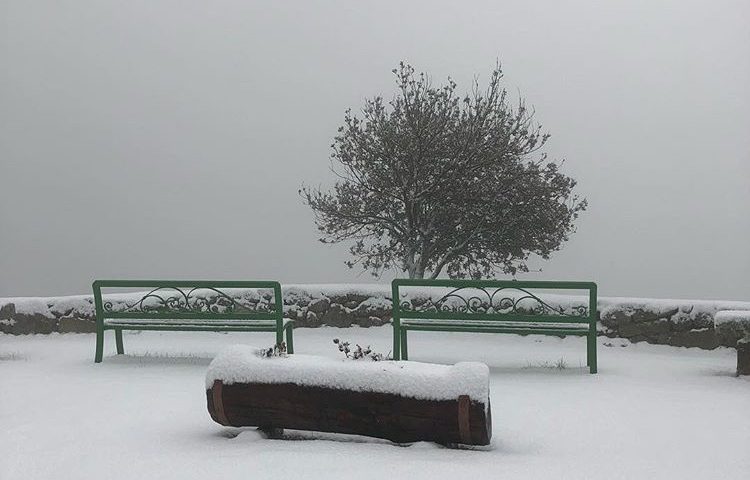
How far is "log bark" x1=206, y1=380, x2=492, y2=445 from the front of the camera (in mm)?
3934

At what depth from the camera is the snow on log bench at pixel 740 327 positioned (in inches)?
261

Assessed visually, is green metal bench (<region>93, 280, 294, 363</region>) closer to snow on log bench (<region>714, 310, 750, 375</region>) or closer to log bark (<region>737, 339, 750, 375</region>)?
snow on log bench (<region>714, 310, 750, 375</region>)

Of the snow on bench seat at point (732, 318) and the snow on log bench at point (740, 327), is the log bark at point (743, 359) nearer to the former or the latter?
the snow on log bench at point (740, 327)

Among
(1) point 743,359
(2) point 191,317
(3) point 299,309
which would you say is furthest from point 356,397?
(3) point 299,309

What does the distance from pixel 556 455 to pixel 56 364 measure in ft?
19.3

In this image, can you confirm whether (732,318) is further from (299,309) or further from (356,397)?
(299,309)

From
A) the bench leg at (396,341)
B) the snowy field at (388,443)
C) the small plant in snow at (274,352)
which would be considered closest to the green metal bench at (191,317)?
the snowy field at (388,443)

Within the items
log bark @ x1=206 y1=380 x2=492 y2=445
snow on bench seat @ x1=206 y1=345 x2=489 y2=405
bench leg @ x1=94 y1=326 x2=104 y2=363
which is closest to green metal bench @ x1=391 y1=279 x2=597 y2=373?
snow on bench seat @ x1=206 y1=345 x2=489 y2=405

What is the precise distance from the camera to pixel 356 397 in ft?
13.3

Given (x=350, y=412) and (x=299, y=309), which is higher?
(x=299, y=309)

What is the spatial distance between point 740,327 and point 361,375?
14.9 ft

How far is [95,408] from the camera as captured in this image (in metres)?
5.23

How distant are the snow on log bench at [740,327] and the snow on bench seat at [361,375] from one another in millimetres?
3807

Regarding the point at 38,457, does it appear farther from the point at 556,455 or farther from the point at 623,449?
the point at 623,449
